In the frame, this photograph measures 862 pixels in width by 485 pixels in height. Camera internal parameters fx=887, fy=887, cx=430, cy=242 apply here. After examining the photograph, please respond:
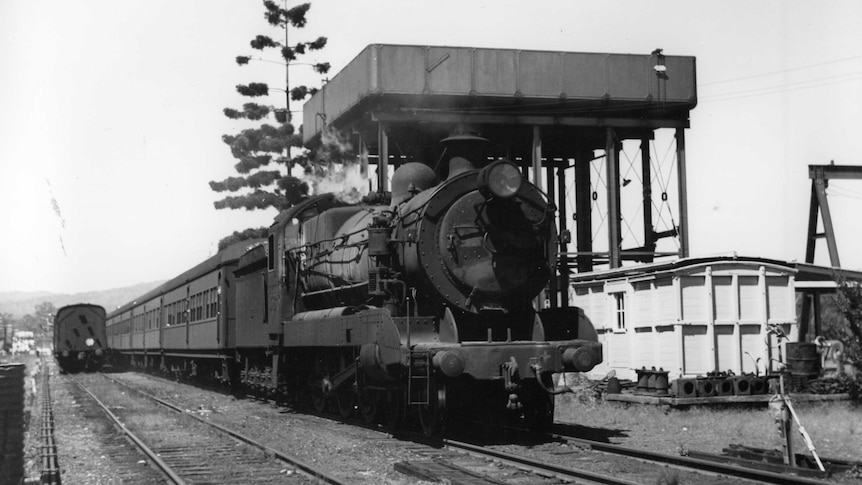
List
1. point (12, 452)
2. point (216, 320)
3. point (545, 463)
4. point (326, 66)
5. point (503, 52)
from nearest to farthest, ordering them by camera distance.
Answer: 1. point (545, 463)
2. point (12, 452)
3. point (216, 320)
4. point (503, 52)
5. point (326, 66)

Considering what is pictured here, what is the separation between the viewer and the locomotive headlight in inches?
452

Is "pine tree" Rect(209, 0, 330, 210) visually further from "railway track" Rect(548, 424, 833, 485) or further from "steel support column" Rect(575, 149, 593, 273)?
"railway track" Rect(548, 424, 833, 485)

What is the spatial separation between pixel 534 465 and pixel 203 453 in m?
4.60

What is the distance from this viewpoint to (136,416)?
1734 cm

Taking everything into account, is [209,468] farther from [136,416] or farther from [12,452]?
[136,416]

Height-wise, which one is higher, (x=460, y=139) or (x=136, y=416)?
(x=460, y=139)

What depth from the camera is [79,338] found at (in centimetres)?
4334

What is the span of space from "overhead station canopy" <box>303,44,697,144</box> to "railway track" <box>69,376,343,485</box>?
46.7 feet

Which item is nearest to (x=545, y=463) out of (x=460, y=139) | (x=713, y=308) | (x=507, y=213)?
(x=507, y=213)

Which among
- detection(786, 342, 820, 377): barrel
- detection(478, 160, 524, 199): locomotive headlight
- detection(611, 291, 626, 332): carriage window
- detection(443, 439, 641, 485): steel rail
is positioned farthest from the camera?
detection(611, 291, 626, 332): carriage window

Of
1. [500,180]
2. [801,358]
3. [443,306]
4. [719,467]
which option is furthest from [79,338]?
[719,467]

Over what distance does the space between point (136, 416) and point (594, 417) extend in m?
8.82

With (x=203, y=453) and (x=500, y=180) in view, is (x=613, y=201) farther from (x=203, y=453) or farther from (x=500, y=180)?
(x=203, y=453)

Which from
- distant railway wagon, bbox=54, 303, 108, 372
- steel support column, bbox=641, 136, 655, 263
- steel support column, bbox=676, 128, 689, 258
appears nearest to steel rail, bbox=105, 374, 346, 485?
steel support column, bbox=676, 128, 689, 258
